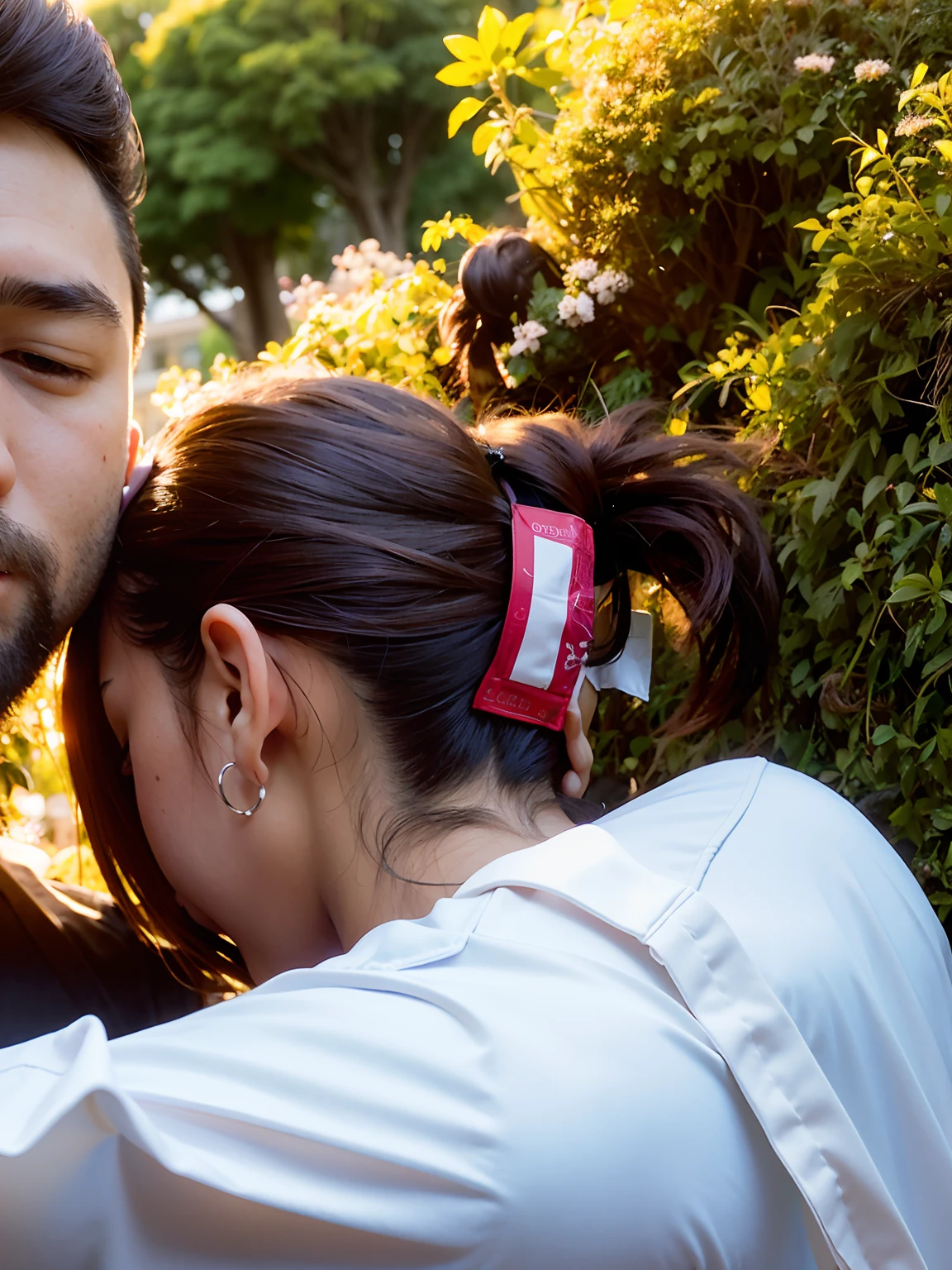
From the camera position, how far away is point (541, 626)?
4.66 ft

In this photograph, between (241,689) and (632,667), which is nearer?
(241,689)

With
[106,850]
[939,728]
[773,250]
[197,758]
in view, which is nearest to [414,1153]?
[197,758]

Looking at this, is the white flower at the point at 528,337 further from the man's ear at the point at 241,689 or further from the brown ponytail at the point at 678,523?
the man's ear at the point at 241,689

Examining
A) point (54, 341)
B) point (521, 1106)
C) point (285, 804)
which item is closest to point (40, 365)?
point (54, 341)

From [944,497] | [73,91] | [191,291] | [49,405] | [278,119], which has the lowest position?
[191,291]

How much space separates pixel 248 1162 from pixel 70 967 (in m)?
1.10

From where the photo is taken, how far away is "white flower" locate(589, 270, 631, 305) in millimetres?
2037

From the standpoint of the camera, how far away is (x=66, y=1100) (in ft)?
2.68

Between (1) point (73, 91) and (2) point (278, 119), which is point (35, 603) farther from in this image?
(2) point (278, 119)

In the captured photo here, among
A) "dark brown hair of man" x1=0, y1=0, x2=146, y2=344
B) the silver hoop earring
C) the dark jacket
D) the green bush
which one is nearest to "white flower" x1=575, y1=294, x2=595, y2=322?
the green bush

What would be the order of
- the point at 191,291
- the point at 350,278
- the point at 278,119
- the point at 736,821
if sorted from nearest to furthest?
the point at 736,821
the point at 350,278
the point at 278,119
the point at 191,291

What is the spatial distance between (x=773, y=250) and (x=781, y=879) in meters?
1.30

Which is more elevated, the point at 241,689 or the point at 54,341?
the point at 54,341

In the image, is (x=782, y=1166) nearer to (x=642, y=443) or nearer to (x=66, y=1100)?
(x=66, y=1100)
